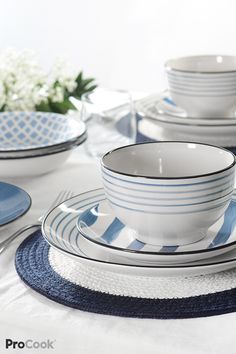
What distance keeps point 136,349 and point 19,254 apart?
217 mm

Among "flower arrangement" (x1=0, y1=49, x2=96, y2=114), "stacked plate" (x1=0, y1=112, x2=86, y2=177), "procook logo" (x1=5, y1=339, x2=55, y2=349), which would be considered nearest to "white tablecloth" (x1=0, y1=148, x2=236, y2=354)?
"procook logo" (x1=5, y1=339, x2=55, y2=349)

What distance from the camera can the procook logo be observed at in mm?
645

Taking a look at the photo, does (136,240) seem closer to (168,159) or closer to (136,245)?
(136,245)

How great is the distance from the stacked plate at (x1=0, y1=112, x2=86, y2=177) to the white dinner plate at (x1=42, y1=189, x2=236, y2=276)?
0.21 metres

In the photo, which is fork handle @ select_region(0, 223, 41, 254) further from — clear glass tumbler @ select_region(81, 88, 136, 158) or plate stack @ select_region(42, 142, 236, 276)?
clear glass tumbler @ select_region(81, 88, 136, 158)

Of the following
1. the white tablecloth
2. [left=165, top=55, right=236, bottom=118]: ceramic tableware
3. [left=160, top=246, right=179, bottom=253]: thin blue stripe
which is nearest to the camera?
the white tablecloth

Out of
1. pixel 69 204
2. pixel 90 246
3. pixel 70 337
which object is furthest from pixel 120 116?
pixel 70 337

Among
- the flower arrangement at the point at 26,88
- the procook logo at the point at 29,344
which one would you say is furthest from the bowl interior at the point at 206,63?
the procook logo at the point at 29,344

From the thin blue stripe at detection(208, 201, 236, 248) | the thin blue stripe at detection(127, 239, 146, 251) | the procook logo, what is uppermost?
the thin blue stripe at detection(208, 201, 236, 248)

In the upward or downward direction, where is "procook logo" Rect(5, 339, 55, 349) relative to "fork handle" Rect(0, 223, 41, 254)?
downward

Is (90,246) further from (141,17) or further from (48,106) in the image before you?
(141,17)

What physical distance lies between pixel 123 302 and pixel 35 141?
58cm

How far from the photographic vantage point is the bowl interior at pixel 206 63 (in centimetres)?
131

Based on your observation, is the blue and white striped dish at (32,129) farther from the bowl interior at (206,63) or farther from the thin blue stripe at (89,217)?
the thin blue stripe at (89,217)
